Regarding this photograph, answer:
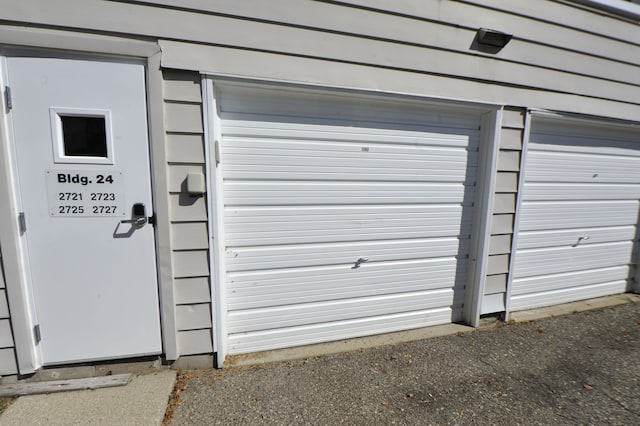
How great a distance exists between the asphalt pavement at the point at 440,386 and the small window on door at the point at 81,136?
1684 millimetres

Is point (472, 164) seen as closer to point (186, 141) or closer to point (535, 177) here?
point (535, 177)

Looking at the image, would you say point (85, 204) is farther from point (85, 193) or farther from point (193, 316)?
point (193, 316)

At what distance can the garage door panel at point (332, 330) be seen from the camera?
2.32 m

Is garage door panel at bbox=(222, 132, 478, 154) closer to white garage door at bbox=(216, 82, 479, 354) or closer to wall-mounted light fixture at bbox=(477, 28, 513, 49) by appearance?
white garage door at bbox=(216, 82, 479, 354)

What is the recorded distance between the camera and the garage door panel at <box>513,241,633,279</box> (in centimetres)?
300

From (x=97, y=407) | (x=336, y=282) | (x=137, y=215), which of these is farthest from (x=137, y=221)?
(x=336, y=282)

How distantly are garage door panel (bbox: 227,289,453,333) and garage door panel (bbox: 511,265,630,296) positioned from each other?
0.98m

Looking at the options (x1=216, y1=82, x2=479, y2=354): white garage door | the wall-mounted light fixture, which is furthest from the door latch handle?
the wall-mounted light fixture

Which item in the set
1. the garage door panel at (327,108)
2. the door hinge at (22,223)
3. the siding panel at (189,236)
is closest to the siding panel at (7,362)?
the door hinge at (22,223)

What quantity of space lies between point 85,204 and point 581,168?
15.3 feet

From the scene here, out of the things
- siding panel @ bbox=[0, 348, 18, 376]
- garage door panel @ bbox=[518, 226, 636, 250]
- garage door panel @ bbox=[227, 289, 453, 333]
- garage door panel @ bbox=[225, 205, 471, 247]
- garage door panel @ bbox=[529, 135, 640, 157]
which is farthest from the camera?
garage door panel @ bbox=[518, 226, 636, 250]

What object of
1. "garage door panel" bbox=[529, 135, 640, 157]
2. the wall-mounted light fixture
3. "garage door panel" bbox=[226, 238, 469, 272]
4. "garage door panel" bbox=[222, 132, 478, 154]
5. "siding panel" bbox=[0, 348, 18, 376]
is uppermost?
the wall-mounted light fixture

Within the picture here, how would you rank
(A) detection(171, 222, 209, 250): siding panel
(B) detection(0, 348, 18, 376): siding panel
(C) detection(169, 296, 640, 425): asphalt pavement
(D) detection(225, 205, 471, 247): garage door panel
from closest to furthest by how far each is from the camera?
(C) detection(169, 296, 640, 425): asphalt pavement → (B) detection(0, 348, 18, 376): siding panel → (A) detection(171, 222, 209, 250): siding panel → (D) detection(225, 205, 471, 247): garage door panel

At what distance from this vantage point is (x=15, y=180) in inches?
67.5
